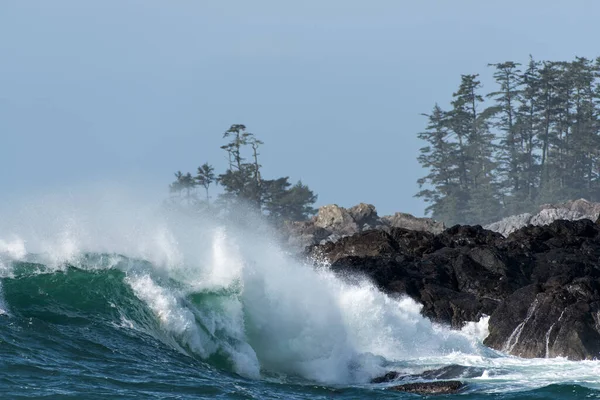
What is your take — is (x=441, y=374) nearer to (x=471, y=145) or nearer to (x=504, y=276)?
(x=504, y=276)

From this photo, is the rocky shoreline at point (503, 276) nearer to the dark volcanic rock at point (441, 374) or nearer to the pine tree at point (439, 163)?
the dark volcanic rock at point (441, 374)

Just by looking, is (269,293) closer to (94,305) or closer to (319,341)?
(319,341)

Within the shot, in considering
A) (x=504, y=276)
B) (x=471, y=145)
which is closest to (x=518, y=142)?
(x=471, y=145)

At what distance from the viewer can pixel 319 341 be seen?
79.3 feet

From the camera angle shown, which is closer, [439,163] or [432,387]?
[432,387]

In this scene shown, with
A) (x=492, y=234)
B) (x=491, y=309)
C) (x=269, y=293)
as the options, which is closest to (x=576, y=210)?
(x=492, y=234)

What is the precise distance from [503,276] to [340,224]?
2664 cm

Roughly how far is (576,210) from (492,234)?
25886mm

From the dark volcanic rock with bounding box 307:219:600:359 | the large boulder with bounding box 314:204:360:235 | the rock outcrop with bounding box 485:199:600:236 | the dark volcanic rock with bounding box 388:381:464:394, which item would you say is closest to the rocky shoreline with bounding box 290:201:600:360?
the dark volcanic rock with bounding box 307:219:600:359

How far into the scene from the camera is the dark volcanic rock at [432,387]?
2052cm

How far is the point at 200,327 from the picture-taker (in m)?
23.4

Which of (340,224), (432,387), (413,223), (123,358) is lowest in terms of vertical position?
(432,387)

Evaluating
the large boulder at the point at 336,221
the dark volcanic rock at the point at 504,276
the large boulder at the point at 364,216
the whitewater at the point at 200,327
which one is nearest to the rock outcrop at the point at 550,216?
the large boulder at the point at 364,216

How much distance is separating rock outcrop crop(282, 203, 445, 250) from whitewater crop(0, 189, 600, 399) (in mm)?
24757
